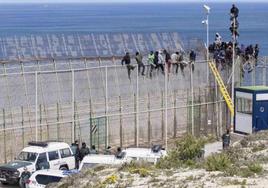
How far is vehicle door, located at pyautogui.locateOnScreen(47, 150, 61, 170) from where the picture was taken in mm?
29938

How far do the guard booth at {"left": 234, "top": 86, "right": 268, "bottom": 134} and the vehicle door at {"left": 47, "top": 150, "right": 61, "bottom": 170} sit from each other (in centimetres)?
1149

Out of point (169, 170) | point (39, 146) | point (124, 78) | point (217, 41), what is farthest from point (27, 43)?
point (169, 170)

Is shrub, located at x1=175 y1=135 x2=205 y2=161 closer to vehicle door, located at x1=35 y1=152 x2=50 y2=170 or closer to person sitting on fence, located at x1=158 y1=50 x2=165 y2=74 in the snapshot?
vehicle door, located at x1=35 y1=152 x2=50 y2=170

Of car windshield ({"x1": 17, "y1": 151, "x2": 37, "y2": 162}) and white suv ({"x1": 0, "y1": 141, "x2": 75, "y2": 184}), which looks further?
car windshield ({"x1": 17, "y1": 151, "x2": 37, "y2": 162})

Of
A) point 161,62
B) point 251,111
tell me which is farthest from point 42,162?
point 161,62

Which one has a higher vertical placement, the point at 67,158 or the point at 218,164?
the point at 218,164

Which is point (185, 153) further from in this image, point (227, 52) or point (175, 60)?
point (227, 52)

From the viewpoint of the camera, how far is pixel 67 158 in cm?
3077

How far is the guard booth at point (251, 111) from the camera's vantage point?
3831cm

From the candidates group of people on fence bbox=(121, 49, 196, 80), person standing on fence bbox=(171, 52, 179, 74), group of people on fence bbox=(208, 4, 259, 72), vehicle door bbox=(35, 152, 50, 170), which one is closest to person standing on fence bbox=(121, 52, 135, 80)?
group of people on fence bbox=(121, 49, 196, 80)

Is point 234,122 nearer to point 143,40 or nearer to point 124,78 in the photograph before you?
point 124,78

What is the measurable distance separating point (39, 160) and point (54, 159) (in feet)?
2.48

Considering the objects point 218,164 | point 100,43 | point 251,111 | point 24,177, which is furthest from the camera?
point 100,43

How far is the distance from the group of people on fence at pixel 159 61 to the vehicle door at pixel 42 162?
10.9 meters
